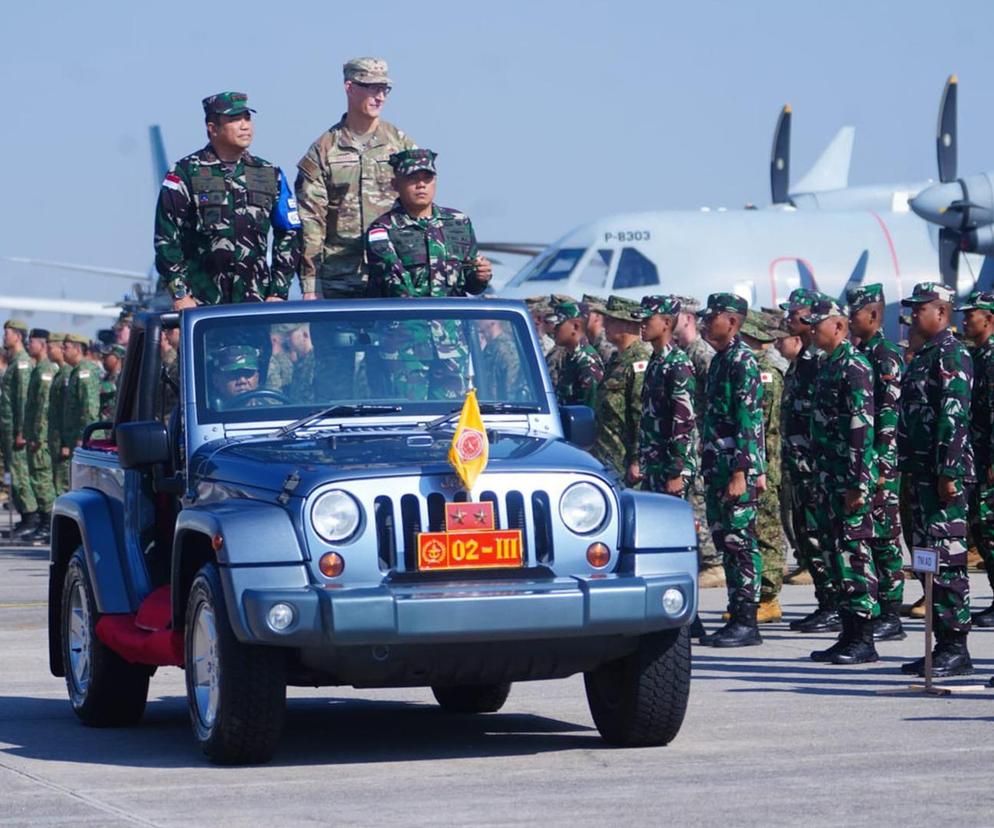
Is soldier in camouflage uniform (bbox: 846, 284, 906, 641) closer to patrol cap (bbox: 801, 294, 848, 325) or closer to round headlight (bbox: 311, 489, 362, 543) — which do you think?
patrol cap (bbox: 801, 294, 848, 325)

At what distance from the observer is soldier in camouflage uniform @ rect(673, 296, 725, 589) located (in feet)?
50.0

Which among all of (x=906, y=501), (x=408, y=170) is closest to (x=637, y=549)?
(x=408, y=170)

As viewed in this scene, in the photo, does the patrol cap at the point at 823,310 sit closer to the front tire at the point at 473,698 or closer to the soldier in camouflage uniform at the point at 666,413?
the soldier in camouflage uniform at the point at 666,413

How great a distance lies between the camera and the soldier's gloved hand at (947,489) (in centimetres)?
1046

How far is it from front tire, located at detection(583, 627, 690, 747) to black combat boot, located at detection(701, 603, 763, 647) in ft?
13.6

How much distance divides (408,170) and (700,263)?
18266 millimetres

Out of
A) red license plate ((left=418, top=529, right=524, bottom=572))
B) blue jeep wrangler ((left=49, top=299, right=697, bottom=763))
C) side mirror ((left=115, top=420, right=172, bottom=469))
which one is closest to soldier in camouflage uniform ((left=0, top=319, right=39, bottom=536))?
blue jeep wrangler ((left=49, top=299, right=697, bottom=763))

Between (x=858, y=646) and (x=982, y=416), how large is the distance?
1419 mm

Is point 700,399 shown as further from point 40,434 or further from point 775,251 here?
point 775,251

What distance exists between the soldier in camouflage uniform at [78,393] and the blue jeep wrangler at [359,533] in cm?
1439

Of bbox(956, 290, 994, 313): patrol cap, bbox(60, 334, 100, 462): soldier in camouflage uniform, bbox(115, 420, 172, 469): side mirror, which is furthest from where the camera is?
bbox(60, 334, 100, 462): soldier in camouflage uniform

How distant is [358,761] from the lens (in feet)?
27.0

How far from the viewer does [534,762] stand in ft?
26.5

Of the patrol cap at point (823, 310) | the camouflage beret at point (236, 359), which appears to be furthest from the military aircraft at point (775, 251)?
the camouflage beret at point (236, 359)
